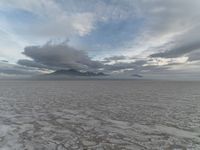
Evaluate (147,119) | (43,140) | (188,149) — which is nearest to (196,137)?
(188,149)

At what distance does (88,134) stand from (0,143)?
15.1ft

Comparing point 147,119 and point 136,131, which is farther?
point 147,119

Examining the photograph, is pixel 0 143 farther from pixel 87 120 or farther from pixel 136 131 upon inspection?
pixel 136 131

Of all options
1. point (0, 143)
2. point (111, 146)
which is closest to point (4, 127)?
point (0, 143)

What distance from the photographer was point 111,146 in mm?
7938

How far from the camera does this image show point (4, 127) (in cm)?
1066

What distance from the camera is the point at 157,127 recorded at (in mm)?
10930

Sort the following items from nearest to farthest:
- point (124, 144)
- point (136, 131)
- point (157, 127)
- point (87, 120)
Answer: point (124, 144) < point (136, 131) < point (157, 127) < point (87, 120)

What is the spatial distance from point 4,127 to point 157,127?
1035 centimetres

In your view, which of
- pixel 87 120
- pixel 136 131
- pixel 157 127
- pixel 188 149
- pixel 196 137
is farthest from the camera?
pixel 87 120

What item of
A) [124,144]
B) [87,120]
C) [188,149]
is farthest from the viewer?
[87,120]

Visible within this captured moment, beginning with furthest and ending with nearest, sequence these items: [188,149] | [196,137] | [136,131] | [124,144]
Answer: [136,131]
[196,137]
[124,144]
[188,149]

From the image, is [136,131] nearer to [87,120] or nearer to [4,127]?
[87,120]

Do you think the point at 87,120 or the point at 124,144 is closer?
the point at 124,144
